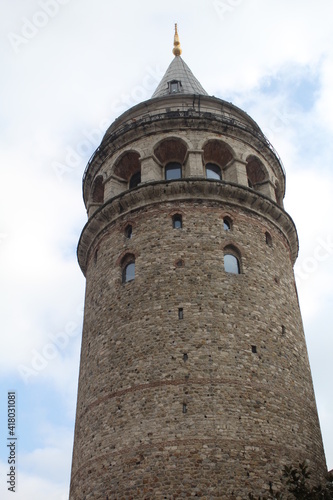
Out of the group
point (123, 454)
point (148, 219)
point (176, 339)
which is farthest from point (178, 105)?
Result: point (123, 454)

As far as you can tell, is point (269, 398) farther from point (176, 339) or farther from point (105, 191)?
point (105, 191)

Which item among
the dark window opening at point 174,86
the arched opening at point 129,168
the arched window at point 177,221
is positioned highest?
the dark window opening at point 174,86

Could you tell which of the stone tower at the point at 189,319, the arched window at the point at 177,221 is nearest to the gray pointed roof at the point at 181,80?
the stone tower at the point at 189,319

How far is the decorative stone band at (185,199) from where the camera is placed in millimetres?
22094

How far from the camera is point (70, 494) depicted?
19094mm

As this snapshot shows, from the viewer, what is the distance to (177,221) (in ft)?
71.0

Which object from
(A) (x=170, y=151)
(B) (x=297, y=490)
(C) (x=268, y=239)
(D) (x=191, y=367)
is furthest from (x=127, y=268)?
(B) (x=297, y=490)

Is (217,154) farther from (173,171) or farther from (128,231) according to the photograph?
(128,231)

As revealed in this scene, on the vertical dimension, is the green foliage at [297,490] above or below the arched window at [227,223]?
below

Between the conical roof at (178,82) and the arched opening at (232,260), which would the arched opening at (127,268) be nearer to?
the arched opening at (232,260)

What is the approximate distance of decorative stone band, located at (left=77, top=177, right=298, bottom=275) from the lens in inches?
870

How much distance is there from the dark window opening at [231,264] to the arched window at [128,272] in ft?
10.9

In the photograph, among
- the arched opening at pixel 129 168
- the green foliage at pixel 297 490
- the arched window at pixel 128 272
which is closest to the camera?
the green foliage at pixel 297 490

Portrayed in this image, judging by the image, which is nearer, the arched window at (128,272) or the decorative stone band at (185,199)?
the arched window at (128,272)
